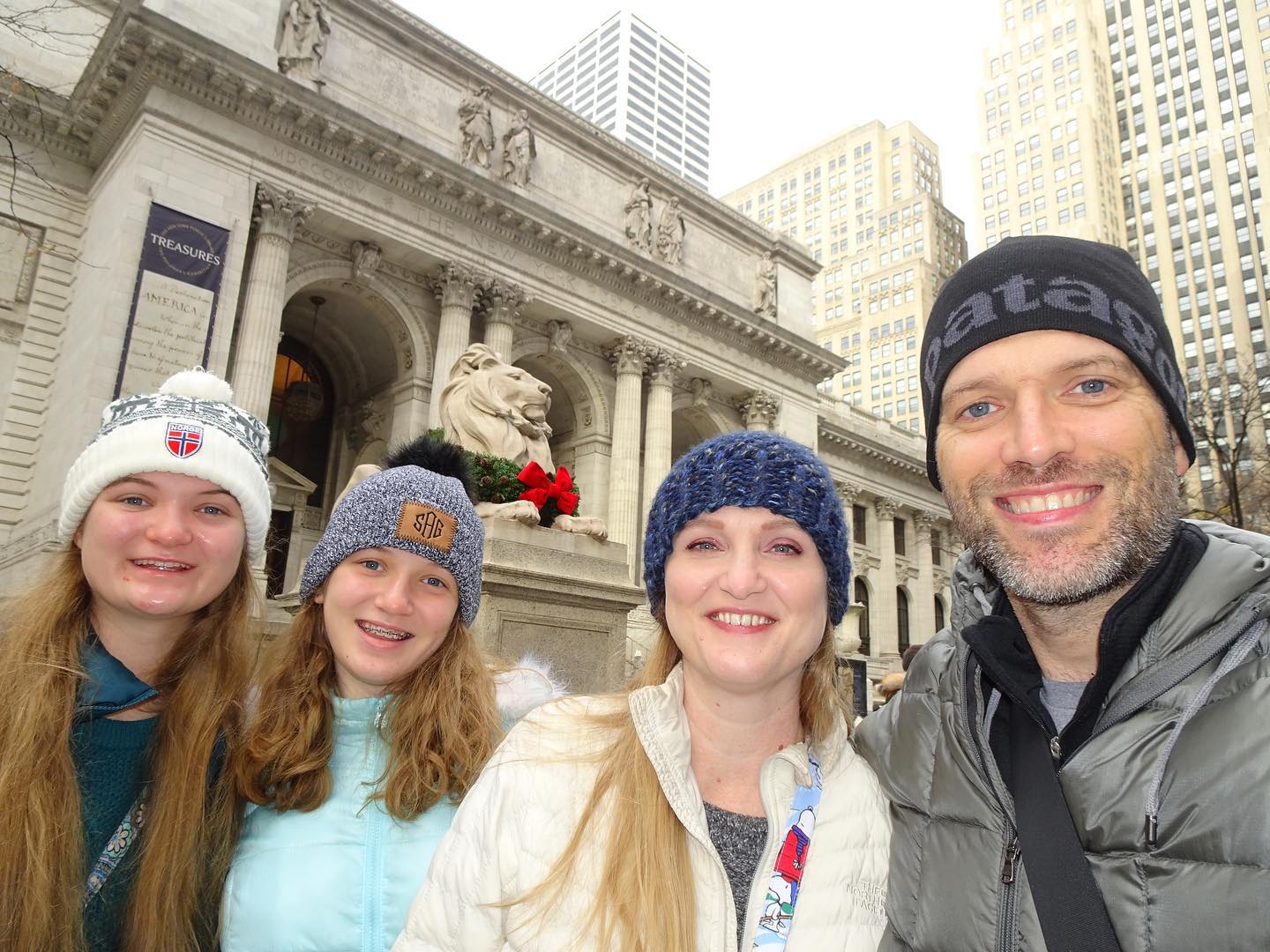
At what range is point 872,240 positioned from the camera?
319 feet

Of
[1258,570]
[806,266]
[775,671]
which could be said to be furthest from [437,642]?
[806,266]

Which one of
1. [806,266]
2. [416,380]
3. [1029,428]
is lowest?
[1029,428]

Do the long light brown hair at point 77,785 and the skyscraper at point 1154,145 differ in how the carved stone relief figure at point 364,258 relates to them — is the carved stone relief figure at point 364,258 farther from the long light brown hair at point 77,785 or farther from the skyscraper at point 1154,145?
the skyscraper at point 1154,145

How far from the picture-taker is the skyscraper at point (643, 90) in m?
153

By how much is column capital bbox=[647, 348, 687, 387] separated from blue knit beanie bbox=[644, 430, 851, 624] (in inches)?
1056

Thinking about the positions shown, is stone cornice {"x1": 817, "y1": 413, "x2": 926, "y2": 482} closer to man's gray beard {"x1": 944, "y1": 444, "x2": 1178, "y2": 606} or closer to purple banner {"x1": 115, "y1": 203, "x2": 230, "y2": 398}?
purple banner {"x1": 115, "y1": 203, "x2": 230, "y2": 398}

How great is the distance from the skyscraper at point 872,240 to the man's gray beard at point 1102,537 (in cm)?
8188

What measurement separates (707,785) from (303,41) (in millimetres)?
25040

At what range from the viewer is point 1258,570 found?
1.67 m

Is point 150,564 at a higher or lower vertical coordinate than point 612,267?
lower

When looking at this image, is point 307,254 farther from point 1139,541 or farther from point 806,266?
point 1139,541

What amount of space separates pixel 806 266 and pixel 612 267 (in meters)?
12.1

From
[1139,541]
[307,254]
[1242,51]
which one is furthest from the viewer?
[1242,51]

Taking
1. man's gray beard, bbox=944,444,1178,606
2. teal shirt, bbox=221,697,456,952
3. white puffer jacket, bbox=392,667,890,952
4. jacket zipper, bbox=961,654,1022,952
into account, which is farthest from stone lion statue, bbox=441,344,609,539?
jacket zipper, bbox=961,654,1022,952
